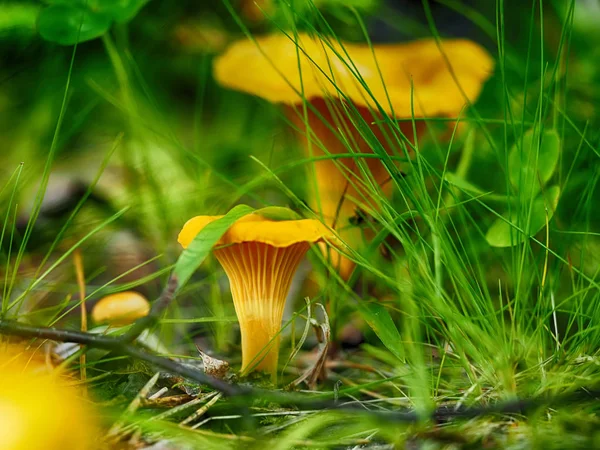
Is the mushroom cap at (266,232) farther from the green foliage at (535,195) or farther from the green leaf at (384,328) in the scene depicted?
the green foliage at (535,195)

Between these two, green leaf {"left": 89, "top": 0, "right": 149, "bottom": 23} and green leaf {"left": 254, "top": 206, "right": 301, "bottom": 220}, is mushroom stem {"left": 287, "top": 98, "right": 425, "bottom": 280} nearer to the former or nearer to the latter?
green leaf {"left": 254, "top": 206, "right": 301, "bottom": 220}

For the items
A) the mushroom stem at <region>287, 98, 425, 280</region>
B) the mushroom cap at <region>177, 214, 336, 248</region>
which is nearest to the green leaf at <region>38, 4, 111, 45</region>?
the mushroom stem at <region>287, 98, 425, 280</region>

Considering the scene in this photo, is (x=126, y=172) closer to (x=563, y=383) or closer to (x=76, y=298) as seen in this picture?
(x=76, y=298)

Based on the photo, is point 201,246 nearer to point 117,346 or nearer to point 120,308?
point 117,346

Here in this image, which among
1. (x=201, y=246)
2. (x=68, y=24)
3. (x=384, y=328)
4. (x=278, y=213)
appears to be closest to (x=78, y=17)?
(x=68, y=24)

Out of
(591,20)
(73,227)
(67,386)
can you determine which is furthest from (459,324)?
(591,20)

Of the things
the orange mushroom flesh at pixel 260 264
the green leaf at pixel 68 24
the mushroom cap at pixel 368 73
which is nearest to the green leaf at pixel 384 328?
the orange mushroom flesh at pixel 260 264

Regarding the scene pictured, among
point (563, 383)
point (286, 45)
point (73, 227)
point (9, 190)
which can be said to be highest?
point (286, 45)
